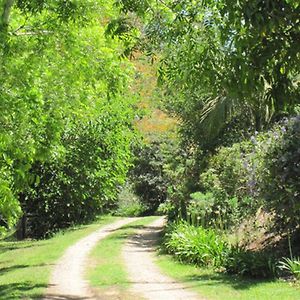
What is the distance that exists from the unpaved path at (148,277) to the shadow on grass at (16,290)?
83.6 inches

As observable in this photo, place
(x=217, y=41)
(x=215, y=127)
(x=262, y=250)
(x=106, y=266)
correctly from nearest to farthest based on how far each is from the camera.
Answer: (x=217, y=41), (x=262, y=250), (x=106, y=266), (x=215, y=127)

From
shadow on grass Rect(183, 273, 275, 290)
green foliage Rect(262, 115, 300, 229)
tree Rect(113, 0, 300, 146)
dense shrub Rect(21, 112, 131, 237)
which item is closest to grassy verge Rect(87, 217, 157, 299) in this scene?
shadow on grass Rect(183, 273, 275, 290)

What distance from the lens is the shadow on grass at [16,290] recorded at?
10.6m

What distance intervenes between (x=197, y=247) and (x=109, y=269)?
2.38m

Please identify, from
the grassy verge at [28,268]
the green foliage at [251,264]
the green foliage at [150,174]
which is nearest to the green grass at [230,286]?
the green foliage at [251,264]

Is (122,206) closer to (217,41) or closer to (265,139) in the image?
(265,139)

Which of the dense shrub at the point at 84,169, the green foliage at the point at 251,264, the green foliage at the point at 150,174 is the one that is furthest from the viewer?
the green foliage at the point at 150,174

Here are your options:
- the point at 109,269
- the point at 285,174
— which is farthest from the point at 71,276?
the point at 285,174

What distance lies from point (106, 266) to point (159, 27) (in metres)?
8.44

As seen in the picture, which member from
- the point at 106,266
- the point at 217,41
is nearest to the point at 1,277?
the point at 106,266

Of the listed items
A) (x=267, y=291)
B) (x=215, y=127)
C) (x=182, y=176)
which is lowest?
(x=267, y=291)

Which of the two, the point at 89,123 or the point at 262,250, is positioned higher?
the point at 89,123

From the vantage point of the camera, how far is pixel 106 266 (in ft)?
47.6

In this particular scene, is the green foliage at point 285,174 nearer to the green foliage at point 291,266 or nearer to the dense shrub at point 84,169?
the green foliage at point 291,266
